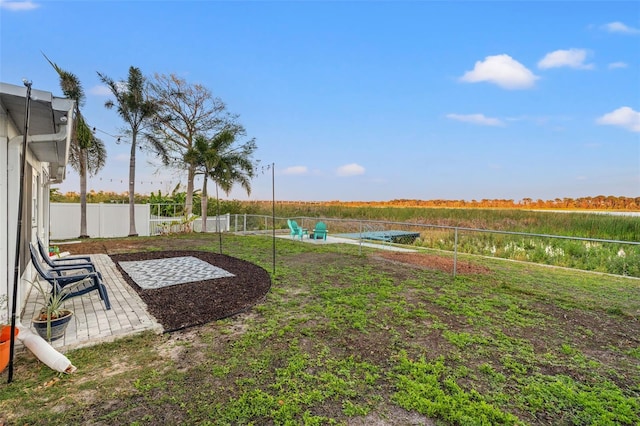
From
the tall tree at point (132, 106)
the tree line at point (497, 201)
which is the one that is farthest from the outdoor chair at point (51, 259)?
the tree line at point (497, 201)

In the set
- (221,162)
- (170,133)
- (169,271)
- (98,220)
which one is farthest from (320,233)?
(170,133)

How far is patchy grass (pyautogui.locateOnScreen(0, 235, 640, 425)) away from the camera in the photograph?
2.26m

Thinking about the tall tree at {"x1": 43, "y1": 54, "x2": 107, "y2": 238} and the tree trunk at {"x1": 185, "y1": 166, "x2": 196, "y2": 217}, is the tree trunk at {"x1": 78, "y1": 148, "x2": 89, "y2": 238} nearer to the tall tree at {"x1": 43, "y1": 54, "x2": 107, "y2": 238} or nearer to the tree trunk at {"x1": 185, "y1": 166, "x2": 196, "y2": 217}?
the tall tree at {"x1": 43, "y1": 54, "x2": 107, "y2": 238}

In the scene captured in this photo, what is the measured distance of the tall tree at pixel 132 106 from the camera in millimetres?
14242

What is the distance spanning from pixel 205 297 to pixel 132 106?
13.1 m

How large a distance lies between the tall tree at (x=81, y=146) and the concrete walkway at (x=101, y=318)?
9.25 metres

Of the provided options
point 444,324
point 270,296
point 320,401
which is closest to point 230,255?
point 270,296

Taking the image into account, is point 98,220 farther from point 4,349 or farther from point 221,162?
point 4,349

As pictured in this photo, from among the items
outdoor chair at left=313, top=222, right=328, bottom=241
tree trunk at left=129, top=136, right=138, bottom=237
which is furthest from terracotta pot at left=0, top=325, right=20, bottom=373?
tree trunk at left=129, top=136, right=138, bottom=237

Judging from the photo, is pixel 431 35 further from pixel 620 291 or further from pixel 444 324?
pixel 444 324

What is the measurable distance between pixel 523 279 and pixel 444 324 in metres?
3.79

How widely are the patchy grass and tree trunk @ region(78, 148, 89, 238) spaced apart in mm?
12578

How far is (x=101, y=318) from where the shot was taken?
3975 mm

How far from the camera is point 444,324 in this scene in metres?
4.02
